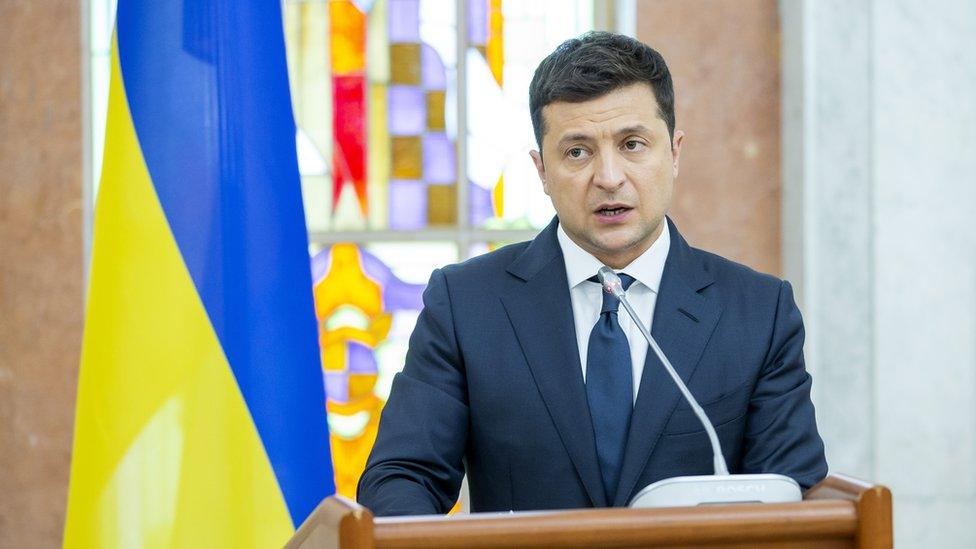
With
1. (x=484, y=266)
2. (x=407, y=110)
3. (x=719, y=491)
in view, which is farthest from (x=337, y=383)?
(x=719, y=491)

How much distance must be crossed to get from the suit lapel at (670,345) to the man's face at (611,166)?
97 millimetres

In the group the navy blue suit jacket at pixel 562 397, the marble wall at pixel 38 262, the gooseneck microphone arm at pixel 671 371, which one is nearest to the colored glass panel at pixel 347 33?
the marble wall at pixel 38 262

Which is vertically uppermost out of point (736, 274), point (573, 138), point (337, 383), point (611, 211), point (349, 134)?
point (349, 134)

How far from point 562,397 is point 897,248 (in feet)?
6.95

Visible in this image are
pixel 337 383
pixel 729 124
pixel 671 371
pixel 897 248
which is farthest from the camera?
pixel 337 383

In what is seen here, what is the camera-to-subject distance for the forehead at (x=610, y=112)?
6.15 ft

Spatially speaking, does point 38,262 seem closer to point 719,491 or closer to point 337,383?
point 337,383

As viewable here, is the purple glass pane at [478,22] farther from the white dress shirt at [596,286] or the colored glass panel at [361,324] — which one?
the white dress shirt at [596,286]

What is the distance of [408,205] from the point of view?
4.14 metres

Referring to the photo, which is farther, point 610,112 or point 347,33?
point 347,33

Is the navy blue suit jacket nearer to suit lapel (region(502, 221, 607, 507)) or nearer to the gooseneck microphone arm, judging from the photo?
suit lapel (region(502, 221, 607, 507))

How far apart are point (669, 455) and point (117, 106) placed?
147cm

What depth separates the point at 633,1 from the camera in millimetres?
3859

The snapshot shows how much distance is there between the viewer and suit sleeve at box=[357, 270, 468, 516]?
174cm
